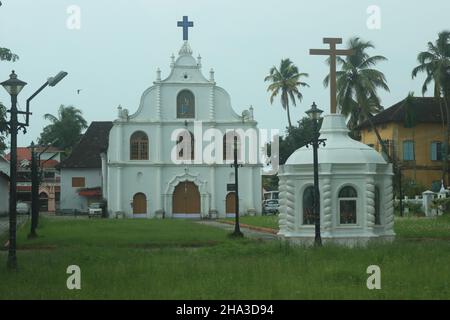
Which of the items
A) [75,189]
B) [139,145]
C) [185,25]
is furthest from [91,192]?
[185,25]

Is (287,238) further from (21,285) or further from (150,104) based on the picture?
(150,104)

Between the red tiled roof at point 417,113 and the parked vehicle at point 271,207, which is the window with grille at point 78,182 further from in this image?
the red tiled roof at point 417,113

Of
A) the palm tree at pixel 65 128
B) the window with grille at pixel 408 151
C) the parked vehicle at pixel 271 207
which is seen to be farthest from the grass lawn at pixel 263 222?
the palm tree at pixel 65 128

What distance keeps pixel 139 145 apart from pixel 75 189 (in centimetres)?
1450

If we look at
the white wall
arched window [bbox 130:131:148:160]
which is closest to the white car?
arched window [bbox 130:131:148:160]

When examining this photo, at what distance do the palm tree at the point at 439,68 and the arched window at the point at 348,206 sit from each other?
33057mm

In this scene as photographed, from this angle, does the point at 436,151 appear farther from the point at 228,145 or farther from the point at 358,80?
the point at 228,145

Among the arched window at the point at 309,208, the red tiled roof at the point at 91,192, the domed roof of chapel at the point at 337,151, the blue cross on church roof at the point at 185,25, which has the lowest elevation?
the arched window at the point at 309,208

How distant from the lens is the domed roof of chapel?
23359 mm

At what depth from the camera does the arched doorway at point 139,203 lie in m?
57.7

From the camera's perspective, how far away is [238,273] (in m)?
14.5

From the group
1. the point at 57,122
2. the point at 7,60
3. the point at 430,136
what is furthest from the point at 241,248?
the point at 57,122

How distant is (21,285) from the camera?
13.3 metres

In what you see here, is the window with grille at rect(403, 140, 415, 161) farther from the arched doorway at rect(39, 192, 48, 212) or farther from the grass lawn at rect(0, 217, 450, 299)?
the grass lawn at rect(0, 217, 450, 299)
